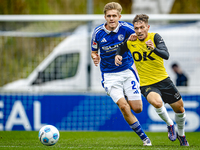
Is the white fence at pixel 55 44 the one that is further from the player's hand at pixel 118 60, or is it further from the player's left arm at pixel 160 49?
the player's left arm at pixel 160 49

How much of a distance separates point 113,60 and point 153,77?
74cm

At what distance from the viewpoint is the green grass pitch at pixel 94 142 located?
5992 millimetres

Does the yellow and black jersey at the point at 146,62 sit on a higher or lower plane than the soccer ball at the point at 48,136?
higher

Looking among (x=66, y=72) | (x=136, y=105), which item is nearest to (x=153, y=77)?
(x=136, y=105)

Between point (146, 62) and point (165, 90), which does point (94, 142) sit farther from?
point (146, 62)

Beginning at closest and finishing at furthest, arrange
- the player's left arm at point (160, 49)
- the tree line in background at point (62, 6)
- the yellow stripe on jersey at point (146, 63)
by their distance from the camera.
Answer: the player's left arm at point (160, 49)
the yellow stripe on jersey at point (146, 63)
the tree line in background at point (62, 6)

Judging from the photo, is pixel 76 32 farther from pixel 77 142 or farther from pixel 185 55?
pixel 77 142

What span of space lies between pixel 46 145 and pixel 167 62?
4.75 m

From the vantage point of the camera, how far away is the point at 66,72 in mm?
9469

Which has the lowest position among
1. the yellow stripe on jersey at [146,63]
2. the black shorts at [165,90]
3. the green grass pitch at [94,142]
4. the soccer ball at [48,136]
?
the green grass pitch at [94,142]

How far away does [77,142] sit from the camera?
6.82 meters

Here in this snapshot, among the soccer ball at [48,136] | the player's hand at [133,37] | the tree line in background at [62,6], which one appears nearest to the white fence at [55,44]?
the player's hand at [133,37]

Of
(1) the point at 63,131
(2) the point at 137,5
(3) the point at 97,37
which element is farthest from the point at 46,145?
(2) the point at 137,5

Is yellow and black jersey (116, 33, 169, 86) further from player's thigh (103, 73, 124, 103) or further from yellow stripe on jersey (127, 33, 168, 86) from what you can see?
player's thigh (103, 73, 124, 103)
